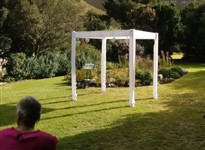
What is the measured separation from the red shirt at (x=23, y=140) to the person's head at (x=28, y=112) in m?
0.09

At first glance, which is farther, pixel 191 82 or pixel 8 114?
pixel 191 82

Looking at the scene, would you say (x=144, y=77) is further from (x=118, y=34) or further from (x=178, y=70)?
(x=118, y=34)

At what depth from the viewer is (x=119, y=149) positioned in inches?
246

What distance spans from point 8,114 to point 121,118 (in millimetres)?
3149

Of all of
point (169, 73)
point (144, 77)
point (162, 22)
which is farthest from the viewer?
point (162, 22)

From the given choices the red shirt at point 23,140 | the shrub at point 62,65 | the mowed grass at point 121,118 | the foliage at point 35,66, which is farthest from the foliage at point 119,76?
the red shirt at point 23,140

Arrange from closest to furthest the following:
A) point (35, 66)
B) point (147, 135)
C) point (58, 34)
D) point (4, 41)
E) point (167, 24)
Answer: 1. point (147, 135)
2. point (35, 66)
3. point (4, 41)
4. point (58, 34)
5. point (167, 24)

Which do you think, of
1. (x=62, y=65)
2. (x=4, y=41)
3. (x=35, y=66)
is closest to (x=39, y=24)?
(x=4, y=41)

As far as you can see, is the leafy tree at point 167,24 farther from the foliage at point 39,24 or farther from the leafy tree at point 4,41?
the leafy tree at point 4,41

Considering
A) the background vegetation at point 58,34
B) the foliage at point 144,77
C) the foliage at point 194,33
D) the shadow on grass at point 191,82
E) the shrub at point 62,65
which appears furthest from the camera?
the foliage at point 194,33

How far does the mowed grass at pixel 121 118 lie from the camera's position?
21.7ft

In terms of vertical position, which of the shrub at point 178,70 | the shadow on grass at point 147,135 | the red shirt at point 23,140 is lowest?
the shadow on grass at point 147,135

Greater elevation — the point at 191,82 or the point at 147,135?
the point at 191,82

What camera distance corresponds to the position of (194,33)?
28.3 meters
